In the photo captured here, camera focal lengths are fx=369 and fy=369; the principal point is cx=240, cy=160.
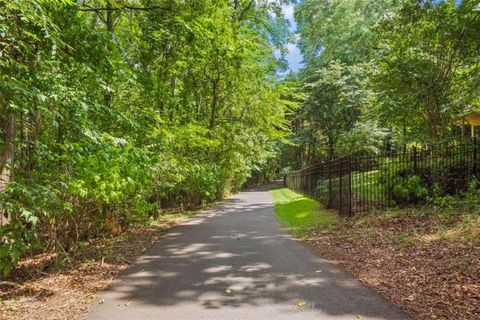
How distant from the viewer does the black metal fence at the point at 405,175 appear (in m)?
9.23

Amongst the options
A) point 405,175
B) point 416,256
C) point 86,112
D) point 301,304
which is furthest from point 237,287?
point 405,175

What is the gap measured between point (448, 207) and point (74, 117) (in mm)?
8235

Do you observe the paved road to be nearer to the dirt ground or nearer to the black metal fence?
the dirt ground

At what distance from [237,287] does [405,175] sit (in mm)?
6949

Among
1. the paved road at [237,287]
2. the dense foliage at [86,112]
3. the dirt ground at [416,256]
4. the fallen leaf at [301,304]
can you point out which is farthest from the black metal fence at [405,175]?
the fallen leaf at [301,304]

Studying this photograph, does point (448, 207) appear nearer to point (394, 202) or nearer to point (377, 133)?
point (394, 202)

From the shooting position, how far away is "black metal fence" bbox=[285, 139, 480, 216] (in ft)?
30.3

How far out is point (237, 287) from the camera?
5.09 m

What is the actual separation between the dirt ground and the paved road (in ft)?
1.09

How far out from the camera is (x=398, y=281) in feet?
16.6

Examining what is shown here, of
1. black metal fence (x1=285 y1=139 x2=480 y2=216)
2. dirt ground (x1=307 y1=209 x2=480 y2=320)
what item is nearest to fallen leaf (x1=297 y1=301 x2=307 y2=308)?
dirt ground (x1=307 y1=209 x2=480 y2=320)

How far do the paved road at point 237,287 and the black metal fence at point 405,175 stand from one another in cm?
353

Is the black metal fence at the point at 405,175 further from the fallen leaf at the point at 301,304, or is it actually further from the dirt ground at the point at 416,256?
the fallen leaf at the point at 301,304

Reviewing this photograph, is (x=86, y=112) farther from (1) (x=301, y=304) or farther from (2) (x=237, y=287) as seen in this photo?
(1) (x=301, y=304)
